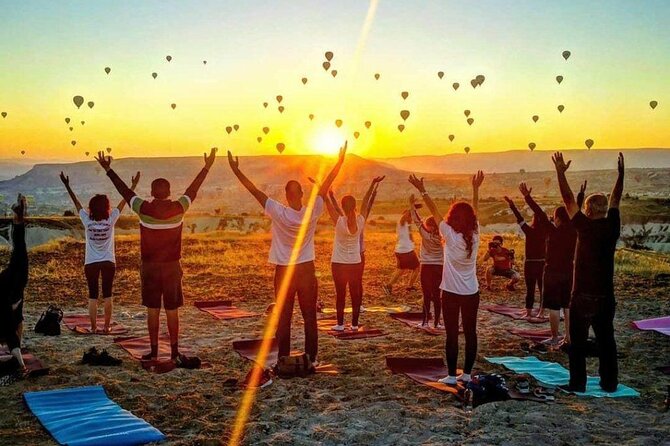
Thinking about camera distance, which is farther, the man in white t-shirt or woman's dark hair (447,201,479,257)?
the man in white t-shirt

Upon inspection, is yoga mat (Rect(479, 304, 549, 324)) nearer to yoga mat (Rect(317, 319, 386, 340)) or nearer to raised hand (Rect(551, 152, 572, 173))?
yoga mat (Rect(317, 319, 386, 340))

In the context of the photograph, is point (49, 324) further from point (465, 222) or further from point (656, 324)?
point (656, 324)

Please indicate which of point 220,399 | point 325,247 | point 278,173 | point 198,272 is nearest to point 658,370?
point 220,399

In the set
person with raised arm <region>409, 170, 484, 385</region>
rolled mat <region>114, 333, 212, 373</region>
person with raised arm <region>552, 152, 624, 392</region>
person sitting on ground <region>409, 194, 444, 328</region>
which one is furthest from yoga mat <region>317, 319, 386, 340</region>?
person with raised arm <region>552, 152, 624, 392</region>

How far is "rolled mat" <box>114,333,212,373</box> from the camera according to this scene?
320 inches

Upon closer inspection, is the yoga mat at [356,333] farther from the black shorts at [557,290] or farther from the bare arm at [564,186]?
the bare arm at [564,186]

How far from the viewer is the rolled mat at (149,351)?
8133 mm

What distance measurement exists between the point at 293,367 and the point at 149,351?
2312 millimetres

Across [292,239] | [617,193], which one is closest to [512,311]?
[617,193]

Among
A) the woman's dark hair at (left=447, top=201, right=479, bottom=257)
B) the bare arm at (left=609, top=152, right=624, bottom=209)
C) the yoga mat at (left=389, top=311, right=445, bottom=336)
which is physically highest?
the bare arm at (left=609, top=152, right=624, bottom=209)

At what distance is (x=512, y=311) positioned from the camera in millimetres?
12844

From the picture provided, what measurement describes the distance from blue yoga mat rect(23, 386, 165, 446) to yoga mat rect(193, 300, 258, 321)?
5241 mm

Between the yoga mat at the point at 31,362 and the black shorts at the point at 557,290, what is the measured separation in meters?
6.44

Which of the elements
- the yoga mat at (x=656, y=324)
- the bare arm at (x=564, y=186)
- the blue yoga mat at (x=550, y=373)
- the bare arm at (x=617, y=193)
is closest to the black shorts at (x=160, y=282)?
the blue yoga mat at (x=550, y=373)
